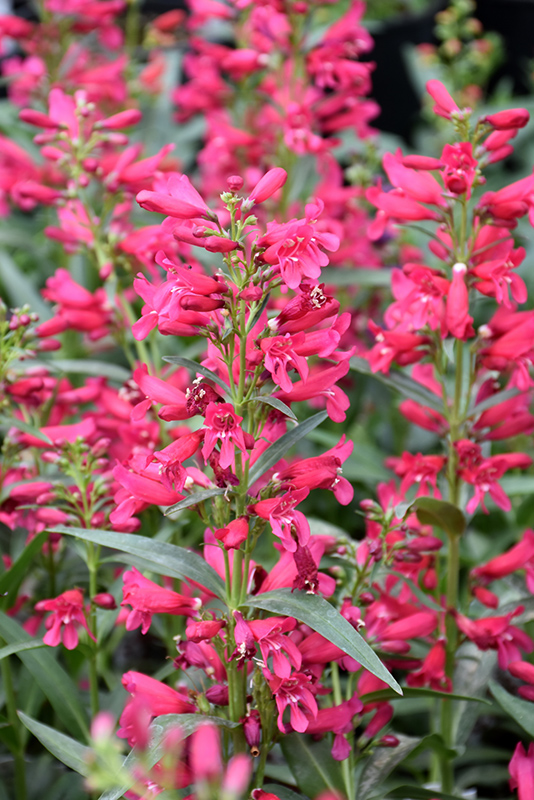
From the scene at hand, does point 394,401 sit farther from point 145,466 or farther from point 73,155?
point 145,466

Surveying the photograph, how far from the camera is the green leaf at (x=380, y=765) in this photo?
1.52 meters

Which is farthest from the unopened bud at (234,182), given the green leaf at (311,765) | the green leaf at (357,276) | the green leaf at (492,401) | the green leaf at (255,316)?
the green leaf at (357,276)

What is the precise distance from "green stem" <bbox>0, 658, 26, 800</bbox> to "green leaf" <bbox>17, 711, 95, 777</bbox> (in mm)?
271

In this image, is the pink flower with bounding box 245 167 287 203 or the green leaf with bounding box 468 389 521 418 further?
the green leaf with bounding box 468 389 521 418

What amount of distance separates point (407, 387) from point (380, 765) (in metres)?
0.80

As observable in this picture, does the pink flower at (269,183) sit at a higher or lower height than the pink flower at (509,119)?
lower

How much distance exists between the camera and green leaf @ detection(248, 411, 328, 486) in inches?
52.4

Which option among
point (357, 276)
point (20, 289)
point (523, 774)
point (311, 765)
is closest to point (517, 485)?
point (357, 276)

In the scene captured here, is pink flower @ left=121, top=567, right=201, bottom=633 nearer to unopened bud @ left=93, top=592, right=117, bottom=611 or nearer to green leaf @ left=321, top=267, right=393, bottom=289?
unopened bud @ left=93, top=592, right=117, bottom=611

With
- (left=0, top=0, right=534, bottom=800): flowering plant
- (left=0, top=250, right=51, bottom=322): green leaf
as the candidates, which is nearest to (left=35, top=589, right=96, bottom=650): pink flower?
(left=0, top=0, right=534, bottom=800): flowering plant

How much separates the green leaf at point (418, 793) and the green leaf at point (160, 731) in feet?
1.37

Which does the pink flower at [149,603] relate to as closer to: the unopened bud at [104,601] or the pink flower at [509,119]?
the unopened bud at [104,601]

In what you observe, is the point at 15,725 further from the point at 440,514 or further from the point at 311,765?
the point at 440,514

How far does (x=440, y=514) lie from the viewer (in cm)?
165
